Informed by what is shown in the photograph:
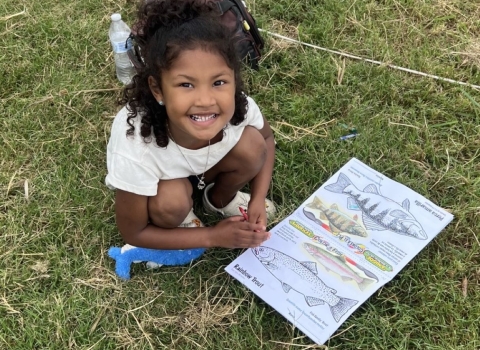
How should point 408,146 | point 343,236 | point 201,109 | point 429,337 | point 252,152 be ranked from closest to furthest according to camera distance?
point 201,109
point 429,337
point 252,152
point 343,236
point 408,146

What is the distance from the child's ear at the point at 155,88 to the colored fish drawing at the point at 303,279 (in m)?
0.66

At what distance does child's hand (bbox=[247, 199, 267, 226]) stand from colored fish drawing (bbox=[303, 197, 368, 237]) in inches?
8.5

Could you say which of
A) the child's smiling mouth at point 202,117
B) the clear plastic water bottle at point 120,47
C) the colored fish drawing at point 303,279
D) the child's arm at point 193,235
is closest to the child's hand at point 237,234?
the child's arm at point 193,235

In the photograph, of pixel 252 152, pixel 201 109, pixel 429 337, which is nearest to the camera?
pixel 201 109

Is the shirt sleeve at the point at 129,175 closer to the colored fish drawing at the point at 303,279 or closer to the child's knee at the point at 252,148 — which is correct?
the child's knee at the point at 252,148

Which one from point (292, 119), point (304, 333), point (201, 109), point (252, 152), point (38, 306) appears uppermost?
point (201, 109)

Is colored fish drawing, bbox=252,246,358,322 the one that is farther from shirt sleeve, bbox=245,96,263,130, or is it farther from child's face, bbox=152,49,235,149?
child's face, bbox=152,49,235,149

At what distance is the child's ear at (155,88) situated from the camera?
Answer: 155 centimetres

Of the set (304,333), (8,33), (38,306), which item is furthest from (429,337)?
(8,33)

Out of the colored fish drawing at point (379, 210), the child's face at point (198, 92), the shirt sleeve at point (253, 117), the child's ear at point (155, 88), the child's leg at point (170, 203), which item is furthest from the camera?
the colored fish drawing at point (379, 210)

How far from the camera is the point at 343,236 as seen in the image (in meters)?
1.95

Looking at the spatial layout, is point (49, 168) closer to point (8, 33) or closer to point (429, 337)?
point (8, 33)

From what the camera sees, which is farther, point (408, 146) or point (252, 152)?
point (408, 146)

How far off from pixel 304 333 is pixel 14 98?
5.50 ft
